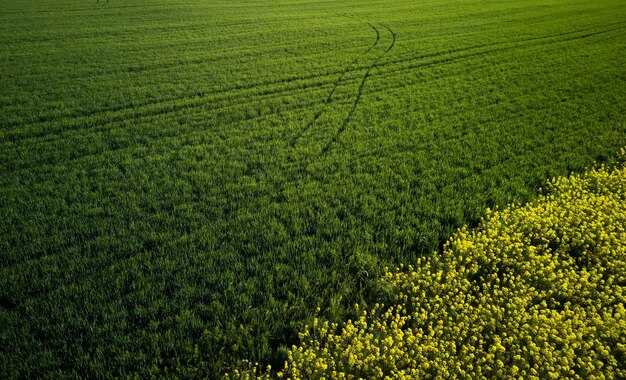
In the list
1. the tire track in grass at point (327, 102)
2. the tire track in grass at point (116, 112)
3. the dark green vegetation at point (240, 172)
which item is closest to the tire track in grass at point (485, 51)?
the dark green vegetation at point (240, 172)

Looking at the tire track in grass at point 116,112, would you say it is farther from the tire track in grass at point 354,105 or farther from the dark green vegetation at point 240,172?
the tire track in grass at point 354,105

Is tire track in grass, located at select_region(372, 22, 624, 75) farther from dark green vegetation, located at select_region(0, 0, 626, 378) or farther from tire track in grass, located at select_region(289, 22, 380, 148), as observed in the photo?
tire track in grass, located at select_region(289, 22, 380, 148)

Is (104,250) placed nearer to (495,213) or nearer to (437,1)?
(495,213)

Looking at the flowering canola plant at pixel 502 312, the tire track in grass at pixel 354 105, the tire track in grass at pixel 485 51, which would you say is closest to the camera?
the flowering canola plant at pixel 502 312

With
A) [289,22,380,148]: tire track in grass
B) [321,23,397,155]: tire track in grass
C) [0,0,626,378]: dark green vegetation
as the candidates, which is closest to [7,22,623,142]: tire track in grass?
[0,0,626,378]: dark green vegetation

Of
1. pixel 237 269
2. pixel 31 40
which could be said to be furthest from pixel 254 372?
pixel 31 40

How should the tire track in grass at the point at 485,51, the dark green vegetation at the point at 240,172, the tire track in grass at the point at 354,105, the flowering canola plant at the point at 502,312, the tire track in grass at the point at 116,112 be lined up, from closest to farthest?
the flowering canola plant at the point at 502,312 < the dark green vegetation at the point at 240,172 < the tire track in grass at the point at 354,105 < the tire track in grass at the point at 116,112 < the tire track in grass at the point at 485,51
